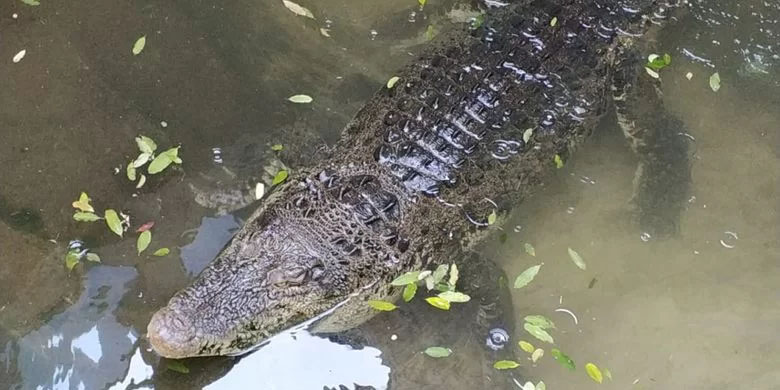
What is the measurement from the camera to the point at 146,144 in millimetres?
3619

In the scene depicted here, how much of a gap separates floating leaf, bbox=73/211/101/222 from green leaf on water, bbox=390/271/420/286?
129 cm

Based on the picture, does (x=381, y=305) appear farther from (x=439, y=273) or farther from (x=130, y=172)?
(x=130, y=172)

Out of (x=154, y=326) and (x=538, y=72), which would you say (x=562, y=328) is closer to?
(x=538, y=72)

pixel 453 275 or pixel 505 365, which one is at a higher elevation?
pixel 453 275

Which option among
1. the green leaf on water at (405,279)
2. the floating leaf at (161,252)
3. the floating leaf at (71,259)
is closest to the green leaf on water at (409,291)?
the green leaf on water at (405,279)

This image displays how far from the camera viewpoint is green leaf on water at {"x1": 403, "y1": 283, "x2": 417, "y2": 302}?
3.39 meters

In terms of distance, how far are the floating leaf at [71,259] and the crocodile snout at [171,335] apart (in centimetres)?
57

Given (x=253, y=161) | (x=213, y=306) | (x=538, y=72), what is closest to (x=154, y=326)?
(x=213, y=306)

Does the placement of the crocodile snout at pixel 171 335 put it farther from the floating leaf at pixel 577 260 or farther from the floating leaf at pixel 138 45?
A: the floating leaf at pixel 577 260

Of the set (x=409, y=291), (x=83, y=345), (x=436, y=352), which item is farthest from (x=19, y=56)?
(x=436, y=352)

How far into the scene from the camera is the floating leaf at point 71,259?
10.7 ft

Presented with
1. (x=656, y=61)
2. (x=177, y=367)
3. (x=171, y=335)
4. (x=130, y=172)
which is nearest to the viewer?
(x=171, y=335)

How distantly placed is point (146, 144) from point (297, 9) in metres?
1.18

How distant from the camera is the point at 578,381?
11.3 feet
